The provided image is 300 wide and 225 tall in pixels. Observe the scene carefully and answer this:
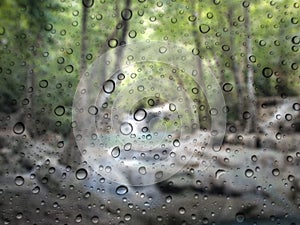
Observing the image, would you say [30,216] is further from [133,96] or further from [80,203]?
[133,96]

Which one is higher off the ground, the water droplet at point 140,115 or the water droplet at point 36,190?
the water droplet at point 140,115

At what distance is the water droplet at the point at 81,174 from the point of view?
40.2 inches

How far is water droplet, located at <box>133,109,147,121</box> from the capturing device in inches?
44.7

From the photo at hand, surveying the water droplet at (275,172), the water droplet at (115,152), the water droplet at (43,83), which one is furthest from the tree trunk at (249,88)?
the water droplet at (43,83)

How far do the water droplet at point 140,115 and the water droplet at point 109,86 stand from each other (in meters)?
0.12

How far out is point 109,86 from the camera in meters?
1.15

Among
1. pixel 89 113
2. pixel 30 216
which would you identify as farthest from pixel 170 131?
pixel 30 216

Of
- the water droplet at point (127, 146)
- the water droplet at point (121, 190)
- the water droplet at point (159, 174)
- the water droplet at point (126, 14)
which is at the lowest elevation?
the water droplet at point (121, 190)

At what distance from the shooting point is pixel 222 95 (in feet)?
4.24

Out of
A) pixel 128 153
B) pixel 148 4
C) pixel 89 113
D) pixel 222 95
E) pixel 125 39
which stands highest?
pixel 148 4

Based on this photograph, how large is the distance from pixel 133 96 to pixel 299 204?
2.27 feet

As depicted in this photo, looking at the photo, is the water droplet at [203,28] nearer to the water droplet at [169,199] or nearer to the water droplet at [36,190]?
the water droplet at [169,199]

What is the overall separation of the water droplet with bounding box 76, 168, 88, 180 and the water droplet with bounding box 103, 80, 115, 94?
0.98ft

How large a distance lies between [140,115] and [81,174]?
0.30 meters
